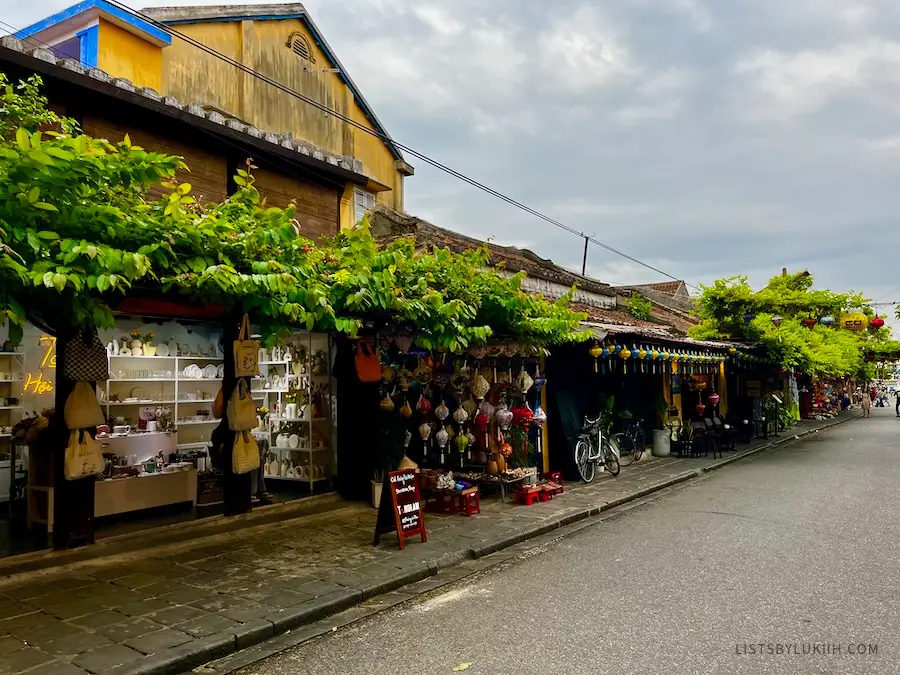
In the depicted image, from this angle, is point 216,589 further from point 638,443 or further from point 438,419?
point 638,443

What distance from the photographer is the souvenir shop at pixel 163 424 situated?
8.77 metres

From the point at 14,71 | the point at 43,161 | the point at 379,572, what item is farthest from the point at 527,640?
the point at 14,71

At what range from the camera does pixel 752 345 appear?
21281 mm

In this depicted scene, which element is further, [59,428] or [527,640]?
[59,428]

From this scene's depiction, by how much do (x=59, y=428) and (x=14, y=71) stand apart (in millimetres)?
4866

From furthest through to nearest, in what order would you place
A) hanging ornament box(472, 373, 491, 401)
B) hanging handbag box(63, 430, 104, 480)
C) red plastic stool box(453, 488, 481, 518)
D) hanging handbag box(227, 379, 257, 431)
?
hanging ornament box(472, 373, 491, 401)
red plastic stool box(453, 488, 481, 518)
hanging handbag box(227, 379, 257, 431)
hanging handbag box(63, 430, 104, 480)

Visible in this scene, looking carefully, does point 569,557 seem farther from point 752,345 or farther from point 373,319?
point 752,345

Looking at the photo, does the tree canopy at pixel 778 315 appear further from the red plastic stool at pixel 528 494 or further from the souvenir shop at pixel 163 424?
the souvenir shop at pixel 163 424

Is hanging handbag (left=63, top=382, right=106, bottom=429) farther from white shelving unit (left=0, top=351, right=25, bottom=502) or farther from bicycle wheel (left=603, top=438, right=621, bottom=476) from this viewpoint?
bicycle wheel (left=603, top=438, right=621, bottom=476)

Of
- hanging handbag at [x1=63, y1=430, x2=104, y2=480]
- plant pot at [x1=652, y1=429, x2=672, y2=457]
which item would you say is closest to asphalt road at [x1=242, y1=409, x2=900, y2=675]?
hanging handbag at [x1=63, y1=430, x2=104, y2=480]

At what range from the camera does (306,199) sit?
Answer: 41.5 feet

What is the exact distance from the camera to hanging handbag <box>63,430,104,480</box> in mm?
7078

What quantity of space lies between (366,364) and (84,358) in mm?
3678

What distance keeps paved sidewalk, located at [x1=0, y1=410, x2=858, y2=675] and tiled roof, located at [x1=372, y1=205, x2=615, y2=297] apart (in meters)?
4.83
